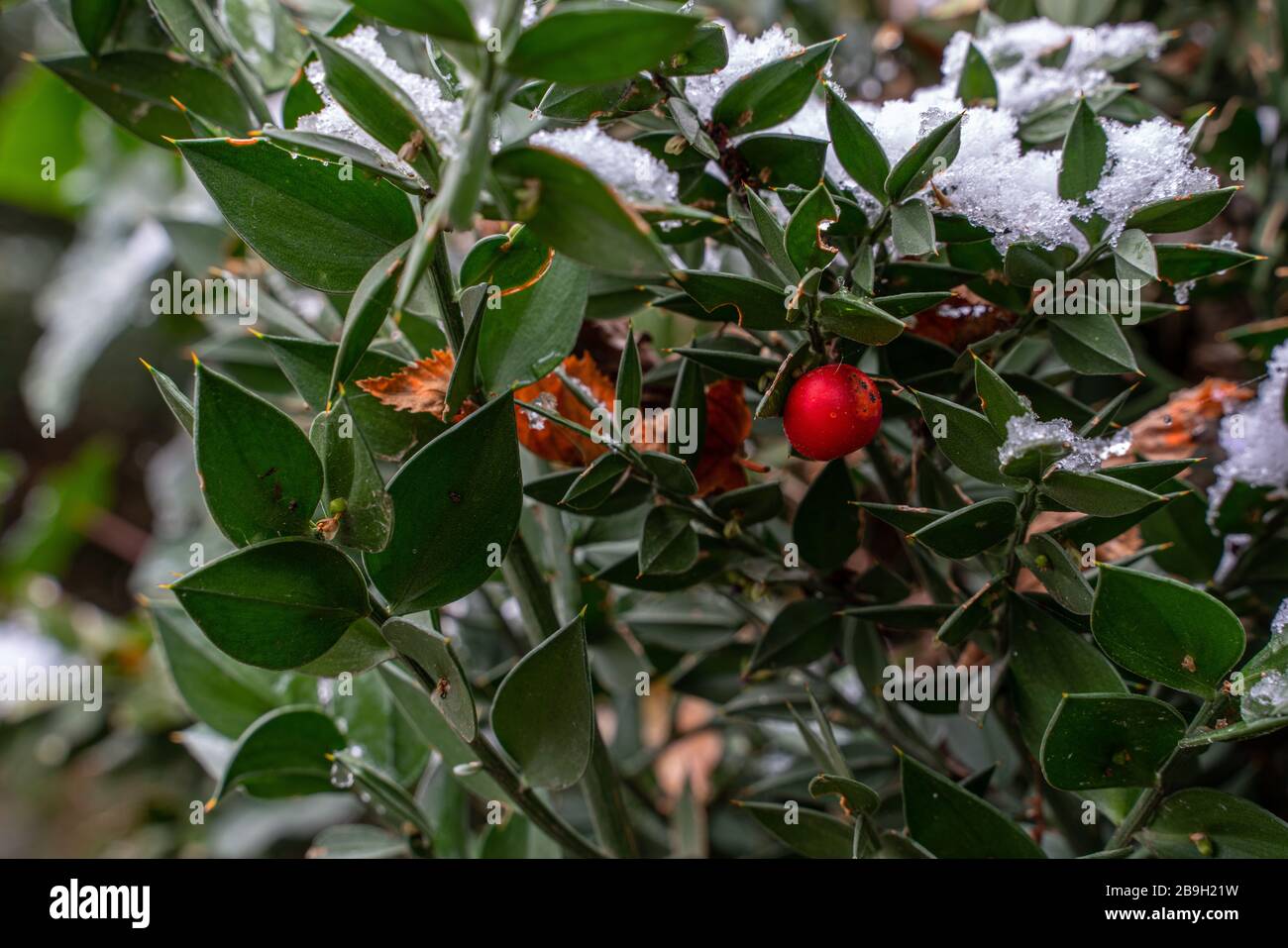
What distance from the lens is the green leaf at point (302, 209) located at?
13.3 inches

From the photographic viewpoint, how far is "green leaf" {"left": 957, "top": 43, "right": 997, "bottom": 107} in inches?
18.5

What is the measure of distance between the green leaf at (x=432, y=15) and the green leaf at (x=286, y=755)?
327 millimetres

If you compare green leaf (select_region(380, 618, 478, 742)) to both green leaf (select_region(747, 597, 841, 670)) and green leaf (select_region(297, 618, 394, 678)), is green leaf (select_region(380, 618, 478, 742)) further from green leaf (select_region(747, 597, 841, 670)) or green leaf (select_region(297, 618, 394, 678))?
green leaf (select_region(747, 597, 841, 670))

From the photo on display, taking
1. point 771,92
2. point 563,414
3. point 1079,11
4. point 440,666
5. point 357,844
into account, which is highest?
point 1079,11

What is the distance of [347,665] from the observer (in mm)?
370

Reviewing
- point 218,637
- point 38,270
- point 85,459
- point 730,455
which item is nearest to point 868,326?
point 730,455

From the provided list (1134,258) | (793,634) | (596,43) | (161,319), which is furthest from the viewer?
(161,319)

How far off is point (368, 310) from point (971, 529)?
22 cm

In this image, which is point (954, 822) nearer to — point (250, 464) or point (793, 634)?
point (793, 634)

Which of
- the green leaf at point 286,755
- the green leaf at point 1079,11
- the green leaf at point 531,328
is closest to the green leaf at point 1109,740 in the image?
the green leaf at point 531,328

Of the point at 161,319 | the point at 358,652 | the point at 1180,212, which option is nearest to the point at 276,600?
the point at 358,652

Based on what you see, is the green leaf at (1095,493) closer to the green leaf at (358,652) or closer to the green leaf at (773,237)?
the green leaf at (773,237)

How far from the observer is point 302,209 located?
0.34 metres
